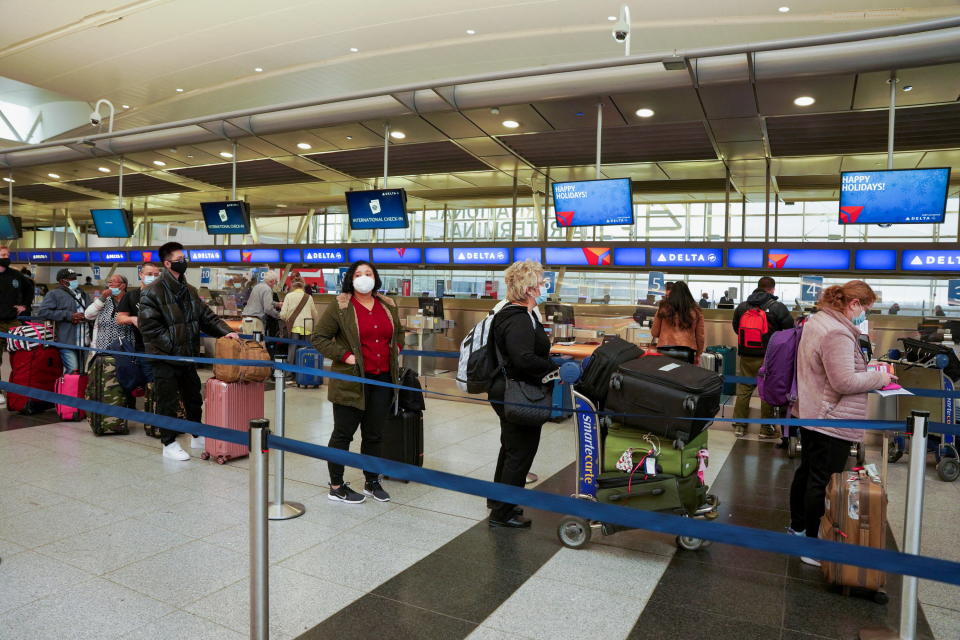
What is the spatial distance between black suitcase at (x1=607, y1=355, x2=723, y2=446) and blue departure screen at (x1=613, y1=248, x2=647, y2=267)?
21.6 ft

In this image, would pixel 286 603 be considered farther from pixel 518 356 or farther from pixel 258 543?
pixel 518 356

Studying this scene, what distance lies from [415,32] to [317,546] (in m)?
7.62

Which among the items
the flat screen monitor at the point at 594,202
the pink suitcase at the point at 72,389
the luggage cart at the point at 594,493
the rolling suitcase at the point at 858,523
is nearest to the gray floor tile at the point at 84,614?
the luggage cart at the point at 594,493

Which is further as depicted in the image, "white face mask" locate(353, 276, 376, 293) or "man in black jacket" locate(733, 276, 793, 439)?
"man in black jacket" locate(733, 276, 793, 439)

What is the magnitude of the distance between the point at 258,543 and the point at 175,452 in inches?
128

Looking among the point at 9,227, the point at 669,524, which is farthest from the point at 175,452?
the point at 9,227

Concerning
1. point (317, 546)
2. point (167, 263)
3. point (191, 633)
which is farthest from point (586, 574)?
point (167, 263)

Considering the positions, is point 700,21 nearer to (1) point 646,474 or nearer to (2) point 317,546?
(1) point 646,474

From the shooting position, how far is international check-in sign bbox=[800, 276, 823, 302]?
8.92m

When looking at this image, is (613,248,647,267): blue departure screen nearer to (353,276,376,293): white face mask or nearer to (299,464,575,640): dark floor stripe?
(353,276,376,293): white face mask

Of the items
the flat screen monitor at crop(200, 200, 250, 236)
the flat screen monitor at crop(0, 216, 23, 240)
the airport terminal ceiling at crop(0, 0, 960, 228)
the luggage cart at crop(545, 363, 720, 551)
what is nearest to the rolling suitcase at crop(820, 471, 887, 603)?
the luggage cart at crop(545, 363, 720, 551)

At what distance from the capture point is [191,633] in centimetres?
244

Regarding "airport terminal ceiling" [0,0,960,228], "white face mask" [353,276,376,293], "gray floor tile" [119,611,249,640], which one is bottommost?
"gray floor tile" [119,611,249,640]

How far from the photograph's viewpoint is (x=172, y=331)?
4906 mm
